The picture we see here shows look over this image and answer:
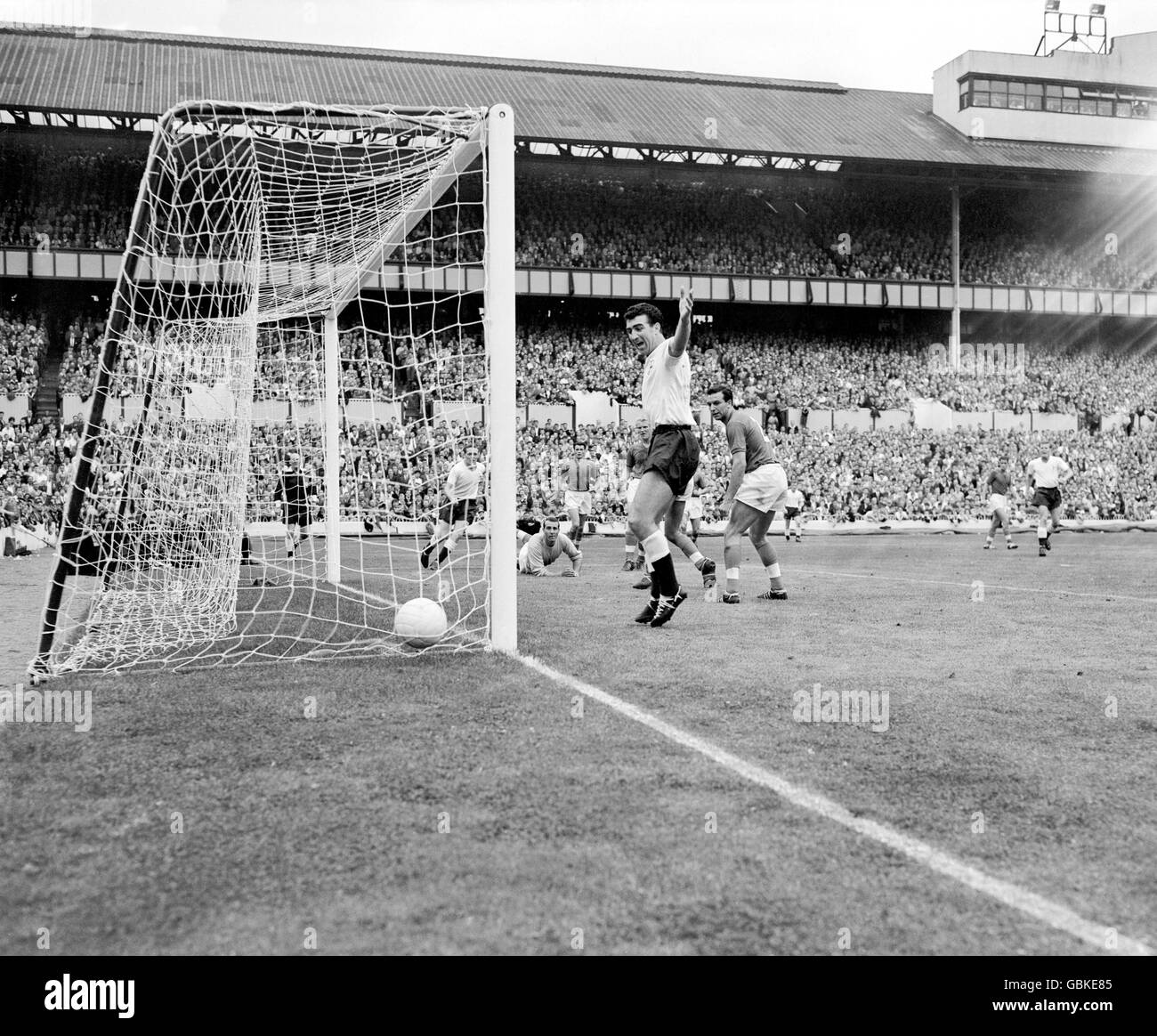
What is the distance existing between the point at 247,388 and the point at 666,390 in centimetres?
415

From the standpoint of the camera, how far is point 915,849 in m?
2.99

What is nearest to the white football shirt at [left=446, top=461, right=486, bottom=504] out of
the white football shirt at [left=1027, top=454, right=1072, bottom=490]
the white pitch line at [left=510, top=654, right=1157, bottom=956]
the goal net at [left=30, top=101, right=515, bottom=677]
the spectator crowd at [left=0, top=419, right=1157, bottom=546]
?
the goal net at [left=30, top=101, right=515, bottom=677]

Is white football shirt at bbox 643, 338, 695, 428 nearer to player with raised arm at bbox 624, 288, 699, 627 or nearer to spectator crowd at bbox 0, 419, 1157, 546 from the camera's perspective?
player with raised arm at bbox 624, 288, 699, 627

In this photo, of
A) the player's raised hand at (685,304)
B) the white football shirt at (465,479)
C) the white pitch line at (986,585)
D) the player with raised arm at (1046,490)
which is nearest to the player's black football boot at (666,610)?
the player's raised hand at (685,304)

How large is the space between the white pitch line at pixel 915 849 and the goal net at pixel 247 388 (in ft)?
8.60

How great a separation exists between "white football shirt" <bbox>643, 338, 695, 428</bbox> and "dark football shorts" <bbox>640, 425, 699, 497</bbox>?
0.25 feet

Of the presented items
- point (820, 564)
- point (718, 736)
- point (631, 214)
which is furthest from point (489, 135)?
point (631, 214)

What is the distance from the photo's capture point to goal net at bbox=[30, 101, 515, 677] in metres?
6.59

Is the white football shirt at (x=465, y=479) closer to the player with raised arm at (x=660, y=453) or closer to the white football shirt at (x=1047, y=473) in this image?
the player with raised arm at (x=660, y=453)

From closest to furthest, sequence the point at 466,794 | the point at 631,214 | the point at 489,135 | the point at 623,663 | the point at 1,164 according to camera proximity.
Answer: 1. the point at 466,794
2. the point at 623,663
3. the point at 489,135
4. the point at 1,164
5. the point at 631,214

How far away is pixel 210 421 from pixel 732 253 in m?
35.8

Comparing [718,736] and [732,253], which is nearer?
[718,736]

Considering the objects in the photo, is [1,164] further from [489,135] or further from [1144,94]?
[1144,94]
